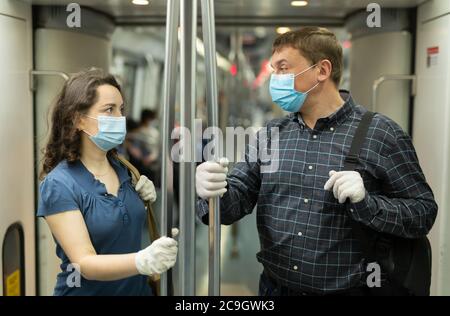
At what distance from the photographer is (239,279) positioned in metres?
4.25

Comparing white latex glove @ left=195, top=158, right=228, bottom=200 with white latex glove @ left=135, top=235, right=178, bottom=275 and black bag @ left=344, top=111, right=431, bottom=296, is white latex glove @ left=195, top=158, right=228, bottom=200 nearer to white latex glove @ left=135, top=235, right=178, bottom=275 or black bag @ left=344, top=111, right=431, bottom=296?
white latex glove @ left=135, top=235, right=178, bottom=275

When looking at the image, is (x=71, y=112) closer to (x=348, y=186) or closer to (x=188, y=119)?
(x=188, y=119)

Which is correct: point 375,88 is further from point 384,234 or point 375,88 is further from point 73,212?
point 73,212

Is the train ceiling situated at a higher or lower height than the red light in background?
lower

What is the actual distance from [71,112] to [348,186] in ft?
3.31

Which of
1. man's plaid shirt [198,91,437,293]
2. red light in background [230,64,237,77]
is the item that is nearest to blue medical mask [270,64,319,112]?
man's plaid shirt [198,91,437,293]

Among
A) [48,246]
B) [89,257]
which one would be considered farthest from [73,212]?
[48,246]

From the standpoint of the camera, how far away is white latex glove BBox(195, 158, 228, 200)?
1560mm

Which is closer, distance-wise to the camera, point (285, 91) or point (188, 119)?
point (188, 119)

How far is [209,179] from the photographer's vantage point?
156 cm

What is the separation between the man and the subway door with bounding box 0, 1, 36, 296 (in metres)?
0.91

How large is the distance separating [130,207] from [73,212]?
0.22 meters

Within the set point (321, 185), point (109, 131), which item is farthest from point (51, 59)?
point (321, 185)

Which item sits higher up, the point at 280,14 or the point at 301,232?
the point at 280,14
